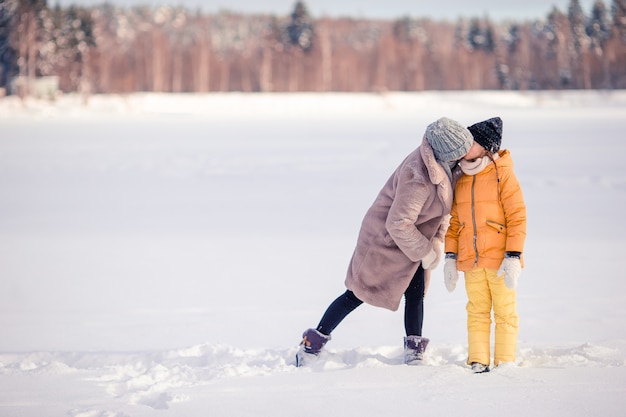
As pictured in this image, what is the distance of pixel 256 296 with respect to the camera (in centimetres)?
461

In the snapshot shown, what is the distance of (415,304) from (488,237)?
1.62ft

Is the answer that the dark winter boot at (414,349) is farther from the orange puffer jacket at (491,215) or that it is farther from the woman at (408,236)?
the orange puffer jacket at (491,215)

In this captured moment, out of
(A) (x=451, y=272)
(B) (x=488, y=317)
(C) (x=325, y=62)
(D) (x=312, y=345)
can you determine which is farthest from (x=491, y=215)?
(C) (x=325, y=62)

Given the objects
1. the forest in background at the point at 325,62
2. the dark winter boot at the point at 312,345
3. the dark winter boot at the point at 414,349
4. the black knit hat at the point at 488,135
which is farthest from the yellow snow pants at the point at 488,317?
the forest in background at the point at 325,62

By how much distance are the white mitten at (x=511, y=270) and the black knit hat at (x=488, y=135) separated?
475 mm

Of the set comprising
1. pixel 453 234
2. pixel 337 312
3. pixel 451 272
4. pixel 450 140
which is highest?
pixel 450 140

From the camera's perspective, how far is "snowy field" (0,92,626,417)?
2594mm

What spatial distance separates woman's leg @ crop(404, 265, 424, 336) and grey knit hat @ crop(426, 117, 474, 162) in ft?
1.95

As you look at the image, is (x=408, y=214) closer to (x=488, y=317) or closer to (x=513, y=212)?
(x=513, y=212)

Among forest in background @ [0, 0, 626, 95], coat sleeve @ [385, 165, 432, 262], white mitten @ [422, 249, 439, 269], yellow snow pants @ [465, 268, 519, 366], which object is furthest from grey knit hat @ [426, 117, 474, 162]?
forest in background @ [0, 0, 626, 95]

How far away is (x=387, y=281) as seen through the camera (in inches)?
121

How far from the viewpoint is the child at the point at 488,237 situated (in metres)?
2.85

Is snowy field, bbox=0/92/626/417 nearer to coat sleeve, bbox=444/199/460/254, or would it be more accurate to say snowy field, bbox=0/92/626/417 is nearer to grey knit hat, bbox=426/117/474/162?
coat sleeve, bbox=444/199/460/254

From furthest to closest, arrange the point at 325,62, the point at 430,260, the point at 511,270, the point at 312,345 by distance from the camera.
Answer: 1. the point at 325,62
2. the point at 312,345
3. the point at 430,260
4. the point at 511,270
